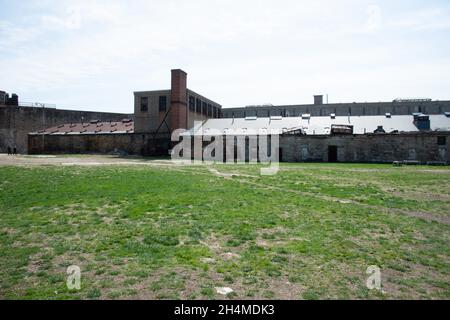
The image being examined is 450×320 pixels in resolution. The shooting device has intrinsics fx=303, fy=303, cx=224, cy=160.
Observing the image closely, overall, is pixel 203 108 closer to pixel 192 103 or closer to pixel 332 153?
pixel 192 103

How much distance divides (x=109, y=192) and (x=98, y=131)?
35.0m

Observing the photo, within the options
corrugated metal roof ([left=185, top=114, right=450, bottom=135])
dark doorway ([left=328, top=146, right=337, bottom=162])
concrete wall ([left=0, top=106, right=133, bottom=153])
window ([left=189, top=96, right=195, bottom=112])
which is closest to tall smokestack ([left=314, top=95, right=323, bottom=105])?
corrugated metal roof ([left=185, top=114, right=450, bottom=135])

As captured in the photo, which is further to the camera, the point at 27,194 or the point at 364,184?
the point at 364,184

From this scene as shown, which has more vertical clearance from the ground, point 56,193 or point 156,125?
point 156,125

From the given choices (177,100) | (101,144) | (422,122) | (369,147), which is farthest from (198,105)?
(422,122)

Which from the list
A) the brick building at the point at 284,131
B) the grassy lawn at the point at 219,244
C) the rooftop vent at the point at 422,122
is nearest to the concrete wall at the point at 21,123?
the brick building at the point at 284,131

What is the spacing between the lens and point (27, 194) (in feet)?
37.3

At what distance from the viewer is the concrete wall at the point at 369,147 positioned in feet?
108

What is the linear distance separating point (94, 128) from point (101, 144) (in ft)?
13.5

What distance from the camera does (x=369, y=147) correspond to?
34844mm

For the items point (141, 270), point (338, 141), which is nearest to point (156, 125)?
point (338, 141)

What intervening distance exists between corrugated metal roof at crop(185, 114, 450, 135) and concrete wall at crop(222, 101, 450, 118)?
12720 mm
